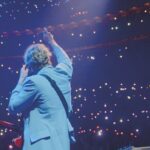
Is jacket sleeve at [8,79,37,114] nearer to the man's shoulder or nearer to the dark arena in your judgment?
the man's shoulder

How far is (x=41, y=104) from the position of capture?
232cm

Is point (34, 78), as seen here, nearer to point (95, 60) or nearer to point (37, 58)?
point (37, 58)

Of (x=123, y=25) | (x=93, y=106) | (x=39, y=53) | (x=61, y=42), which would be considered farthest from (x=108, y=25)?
(x=39, y=53)

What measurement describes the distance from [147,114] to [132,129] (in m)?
0.28

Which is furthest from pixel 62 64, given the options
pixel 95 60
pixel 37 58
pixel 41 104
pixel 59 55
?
pixel 95 60

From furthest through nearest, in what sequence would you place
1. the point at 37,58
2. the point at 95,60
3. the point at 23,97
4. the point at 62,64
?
the point at 95,60
the point at 62,64
the point at 37,58
the point at 23,97

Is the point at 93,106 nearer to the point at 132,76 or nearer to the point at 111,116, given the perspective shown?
the point at 111,116

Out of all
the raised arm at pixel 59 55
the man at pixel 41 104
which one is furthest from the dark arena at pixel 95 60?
the man at pixel 41 104

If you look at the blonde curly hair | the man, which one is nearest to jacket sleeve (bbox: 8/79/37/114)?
the man

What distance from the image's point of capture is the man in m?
2.25

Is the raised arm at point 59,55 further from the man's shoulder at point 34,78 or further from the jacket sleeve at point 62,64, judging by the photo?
the man's shoulder at point 34,78

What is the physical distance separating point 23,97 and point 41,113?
15 cm

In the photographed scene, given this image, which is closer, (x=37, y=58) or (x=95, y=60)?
(x=37, y=58)

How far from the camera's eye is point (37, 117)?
230 centimetres
